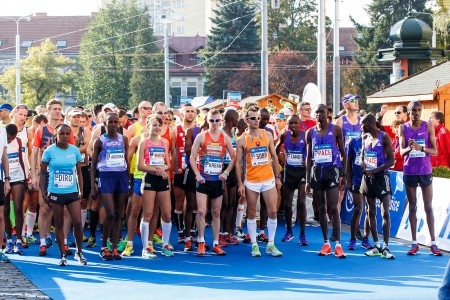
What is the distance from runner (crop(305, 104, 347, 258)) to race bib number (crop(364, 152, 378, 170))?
1.10 feet

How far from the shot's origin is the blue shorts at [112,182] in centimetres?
1272

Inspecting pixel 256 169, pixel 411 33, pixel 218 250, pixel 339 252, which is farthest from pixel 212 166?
pixel 411 33

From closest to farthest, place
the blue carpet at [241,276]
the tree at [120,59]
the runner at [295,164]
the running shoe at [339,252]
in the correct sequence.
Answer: the blue carpet at [241,276], the running shoe at [339,252], the runner at [295,164], the tree at [120,59]

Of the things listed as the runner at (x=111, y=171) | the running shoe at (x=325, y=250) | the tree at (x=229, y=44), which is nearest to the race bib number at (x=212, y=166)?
the runner at (x=111, y=171)

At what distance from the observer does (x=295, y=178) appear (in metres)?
14.6

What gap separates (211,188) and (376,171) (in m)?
2.19

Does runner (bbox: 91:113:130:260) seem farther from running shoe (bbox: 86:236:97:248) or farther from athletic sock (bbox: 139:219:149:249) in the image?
running shoe (bbox: 86:236:97:248)

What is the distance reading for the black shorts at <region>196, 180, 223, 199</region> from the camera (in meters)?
13.3

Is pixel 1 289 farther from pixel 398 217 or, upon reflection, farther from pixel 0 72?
pixel 0 72

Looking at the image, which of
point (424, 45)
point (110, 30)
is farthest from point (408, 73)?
point (110, 30)

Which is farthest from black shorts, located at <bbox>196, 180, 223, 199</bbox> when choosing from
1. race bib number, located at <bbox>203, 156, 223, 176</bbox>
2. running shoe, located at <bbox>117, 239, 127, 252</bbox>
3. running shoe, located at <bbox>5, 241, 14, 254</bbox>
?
running shoe, located at <bbox>5, 241, 14, 254</bbox>

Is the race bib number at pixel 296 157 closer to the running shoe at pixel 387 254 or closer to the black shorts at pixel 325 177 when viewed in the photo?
the black shorts at pixel 325 177

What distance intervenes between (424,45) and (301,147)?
15591mm

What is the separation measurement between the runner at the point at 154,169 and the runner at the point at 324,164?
193cm
